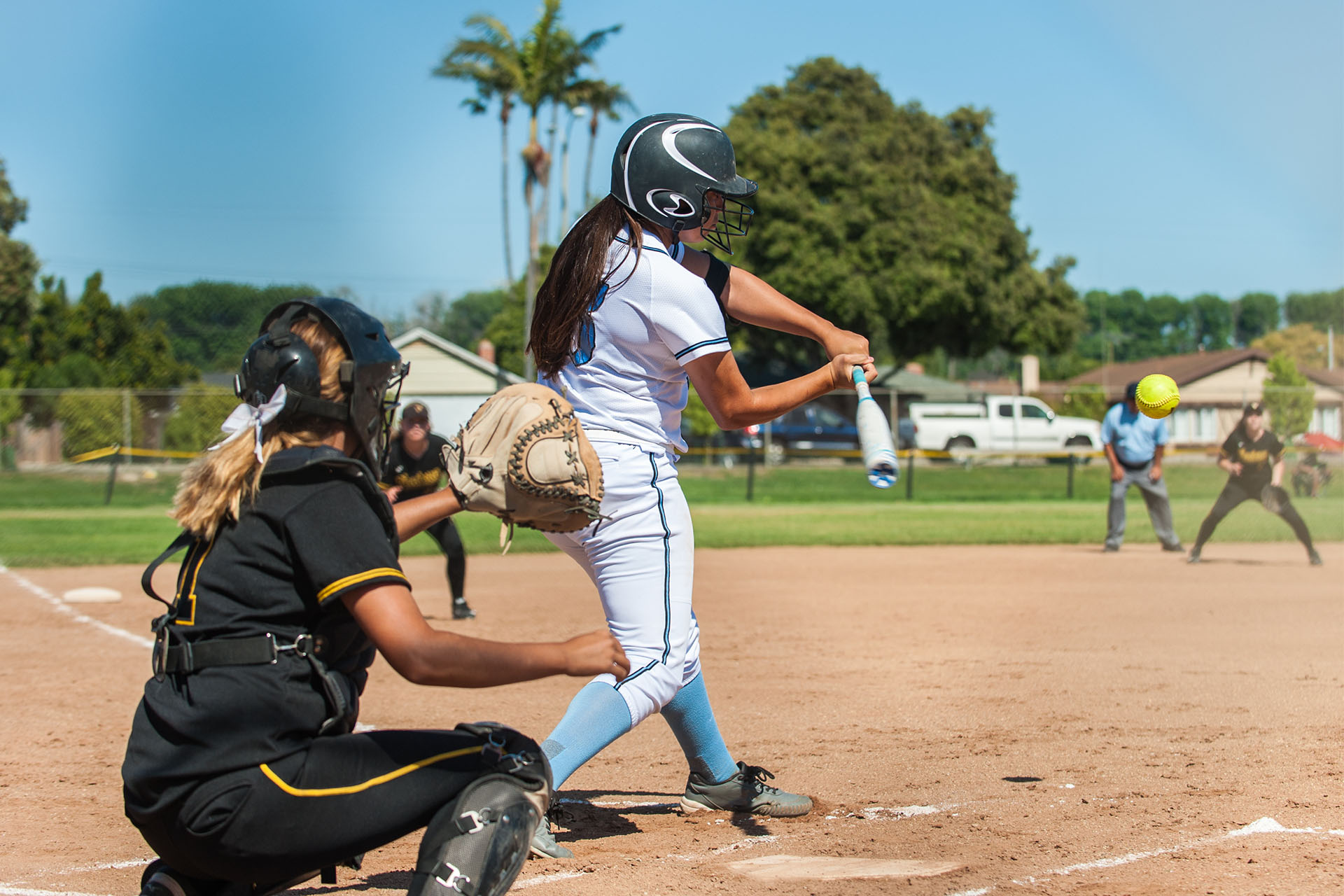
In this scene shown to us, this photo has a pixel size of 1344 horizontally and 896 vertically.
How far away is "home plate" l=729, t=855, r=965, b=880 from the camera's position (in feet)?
11.4

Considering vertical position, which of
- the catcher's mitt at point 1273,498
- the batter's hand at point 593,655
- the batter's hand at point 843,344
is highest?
the batter's hand at point 843,344

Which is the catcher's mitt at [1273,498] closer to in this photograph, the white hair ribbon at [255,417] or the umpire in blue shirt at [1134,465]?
the umpire in blue shirt at [1134,465]

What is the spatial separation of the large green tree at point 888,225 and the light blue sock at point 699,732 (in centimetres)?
3524

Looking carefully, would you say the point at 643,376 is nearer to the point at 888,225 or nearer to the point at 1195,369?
the point at 888,225

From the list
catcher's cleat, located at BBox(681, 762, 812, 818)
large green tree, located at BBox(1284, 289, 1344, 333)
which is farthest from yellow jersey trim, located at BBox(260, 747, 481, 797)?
large green tree, located at BBox(1284, 289, 1344, 333)

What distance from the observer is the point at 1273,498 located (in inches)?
499

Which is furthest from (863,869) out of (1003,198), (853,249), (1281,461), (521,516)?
(1003,198)

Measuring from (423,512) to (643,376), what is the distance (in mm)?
886

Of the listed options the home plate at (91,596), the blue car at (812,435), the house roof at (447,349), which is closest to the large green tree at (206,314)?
the house roof at (447,349)

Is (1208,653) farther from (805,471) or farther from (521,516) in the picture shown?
(805,471)

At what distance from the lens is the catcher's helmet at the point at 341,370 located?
245 cm

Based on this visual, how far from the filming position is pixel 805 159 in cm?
4088

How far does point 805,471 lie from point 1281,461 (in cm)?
1586

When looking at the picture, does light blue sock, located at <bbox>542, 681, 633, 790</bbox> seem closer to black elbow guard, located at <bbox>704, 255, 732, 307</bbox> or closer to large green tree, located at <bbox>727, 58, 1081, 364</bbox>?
black elbow guard, located at <bbox>704, 255, 732, 307</bbox>
